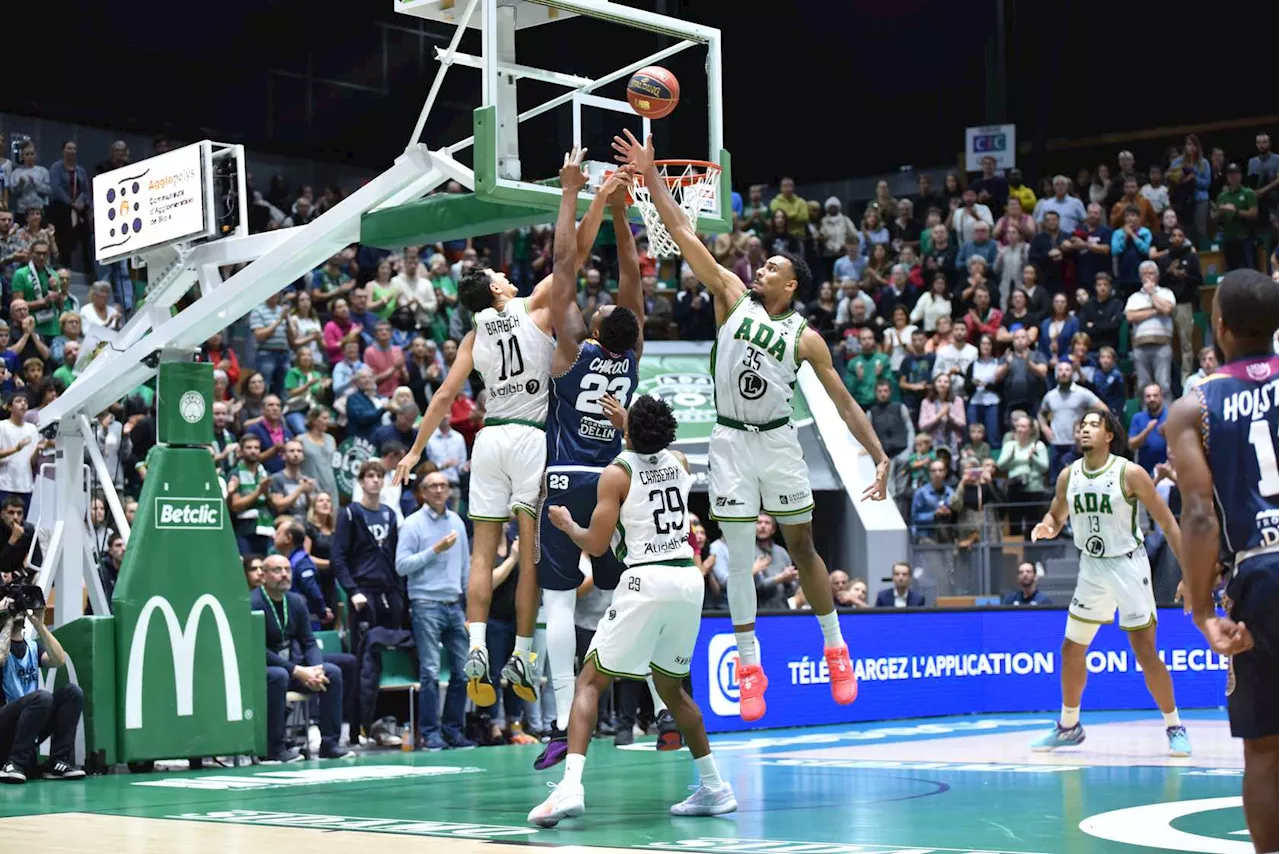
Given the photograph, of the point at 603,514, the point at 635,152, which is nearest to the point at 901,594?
the point at 635,152

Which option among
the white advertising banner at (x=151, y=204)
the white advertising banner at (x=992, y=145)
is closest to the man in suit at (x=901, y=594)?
the white advertising banner at (x=151, y=204)

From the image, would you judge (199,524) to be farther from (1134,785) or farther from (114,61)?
(114,61)

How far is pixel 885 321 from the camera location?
2381 cm

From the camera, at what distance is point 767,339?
10141 millimetres

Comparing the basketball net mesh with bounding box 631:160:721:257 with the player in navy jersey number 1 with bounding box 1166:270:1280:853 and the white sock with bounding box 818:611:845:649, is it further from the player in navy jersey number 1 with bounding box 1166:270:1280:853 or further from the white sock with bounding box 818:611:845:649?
the player in navy jersey number 1 with bounding box 1166:270:1280:853

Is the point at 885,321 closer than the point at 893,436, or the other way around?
the point at 893,436

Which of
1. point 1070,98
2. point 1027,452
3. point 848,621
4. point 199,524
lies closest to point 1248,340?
point 199,524

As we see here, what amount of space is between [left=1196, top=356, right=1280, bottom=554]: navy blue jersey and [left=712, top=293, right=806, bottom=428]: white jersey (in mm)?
4359

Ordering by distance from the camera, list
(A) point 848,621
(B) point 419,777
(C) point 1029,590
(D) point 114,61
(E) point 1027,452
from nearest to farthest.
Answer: (B) point 419,777 → (A) point 848,621 → (C) point 1029,590 → (E) point 1027,452 → (D) point 114,61

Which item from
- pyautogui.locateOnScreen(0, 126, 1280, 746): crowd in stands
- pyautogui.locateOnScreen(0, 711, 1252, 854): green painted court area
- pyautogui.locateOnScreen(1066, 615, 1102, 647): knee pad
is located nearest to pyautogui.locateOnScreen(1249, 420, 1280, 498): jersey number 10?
pyautogui.locateOnScreen(0, 711, 1252, 854): green painted court area

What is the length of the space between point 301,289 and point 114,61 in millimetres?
5075

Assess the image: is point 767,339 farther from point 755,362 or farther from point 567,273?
point 567,273

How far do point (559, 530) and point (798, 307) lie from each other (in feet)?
51.7

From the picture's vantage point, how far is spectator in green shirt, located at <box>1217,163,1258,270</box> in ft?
76.5
